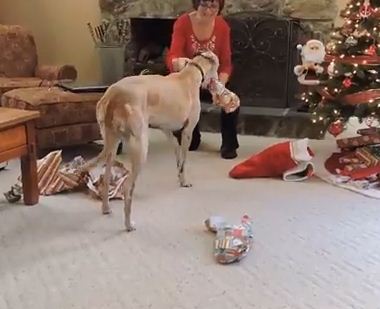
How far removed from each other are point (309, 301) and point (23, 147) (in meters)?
1.56

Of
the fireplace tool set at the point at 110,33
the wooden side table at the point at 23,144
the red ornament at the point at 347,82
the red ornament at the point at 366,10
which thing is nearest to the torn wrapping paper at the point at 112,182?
the wooden side table at the point at 23,144

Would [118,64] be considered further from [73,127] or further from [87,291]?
[87,291]

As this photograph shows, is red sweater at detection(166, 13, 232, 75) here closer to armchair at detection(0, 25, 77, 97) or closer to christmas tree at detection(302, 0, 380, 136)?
christmas tree at detection(302, 0, 380, 136)

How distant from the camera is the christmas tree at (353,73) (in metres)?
3.22

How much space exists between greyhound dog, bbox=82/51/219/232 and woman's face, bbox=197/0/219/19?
0.54m

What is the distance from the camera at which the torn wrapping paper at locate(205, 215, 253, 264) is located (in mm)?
2236

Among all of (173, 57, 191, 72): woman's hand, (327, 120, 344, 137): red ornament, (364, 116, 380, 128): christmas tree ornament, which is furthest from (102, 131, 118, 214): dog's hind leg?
(364, 116, 380, 128): christmas tree ornament

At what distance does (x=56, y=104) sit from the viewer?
3.50 meters

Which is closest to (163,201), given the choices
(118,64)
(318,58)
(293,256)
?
(293,256)

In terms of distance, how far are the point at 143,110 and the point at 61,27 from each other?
3128mm

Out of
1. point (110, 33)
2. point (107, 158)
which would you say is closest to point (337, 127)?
point (107, 158)

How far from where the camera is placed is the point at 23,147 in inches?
109

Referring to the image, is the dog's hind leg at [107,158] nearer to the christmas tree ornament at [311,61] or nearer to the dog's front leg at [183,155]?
the dog's front leg at [183,155]

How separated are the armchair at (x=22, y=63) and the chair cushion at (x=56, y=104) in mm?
827
